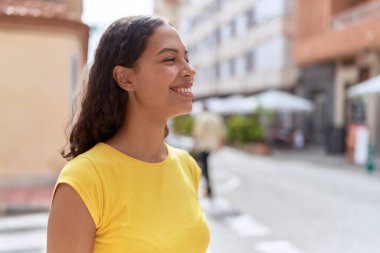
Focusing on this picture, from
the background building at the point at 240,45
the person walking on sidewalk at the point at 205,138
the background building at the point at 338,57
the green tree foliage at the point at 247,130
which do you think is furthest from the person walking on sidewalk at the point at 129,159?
the background building at the point at 240,45

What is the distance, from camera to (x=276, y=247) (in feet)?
17.7

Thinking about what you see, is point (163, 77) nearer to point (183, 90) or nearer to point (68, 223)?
point (183, 90)

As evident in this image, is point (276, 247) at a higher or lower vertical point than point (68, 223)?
lower

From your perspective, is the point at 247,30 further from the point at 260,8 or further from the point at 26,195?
the point at 26,195

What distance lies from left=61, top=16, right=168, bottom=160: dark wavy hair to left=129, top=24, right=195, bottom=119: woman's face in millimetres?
29

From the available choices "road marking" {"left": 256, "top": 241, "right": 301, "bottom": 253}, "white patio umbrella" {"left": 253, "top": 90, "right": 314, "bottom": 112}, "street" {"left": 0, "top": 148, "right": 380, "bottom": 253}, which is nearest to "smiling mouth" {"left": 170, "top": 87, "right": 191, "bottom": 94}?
"street" {"left": 0, "top": 148, "right": 380, "bottom": 253}

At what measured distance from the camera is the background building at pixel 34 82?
9023mm

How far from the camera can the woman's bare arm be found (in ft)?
3.95

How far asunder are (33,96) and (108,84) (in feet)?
27.4

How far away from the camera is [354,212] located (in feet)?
24.2

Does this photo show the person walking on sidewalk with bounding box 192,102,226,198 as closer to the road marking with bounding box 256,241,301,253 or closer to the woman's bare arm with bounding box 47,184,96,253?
the road marking with bounding box 256,241,301,253

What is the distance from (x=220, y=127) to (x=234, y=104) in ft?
56.2

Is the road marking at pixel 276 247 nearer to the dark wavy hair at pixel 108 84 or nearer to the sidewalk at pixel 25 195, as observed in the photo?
the sidewalk at pixel 25 195

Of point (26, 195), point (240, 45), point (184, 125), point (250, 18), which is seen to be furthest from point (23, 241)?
point (240, 45)
